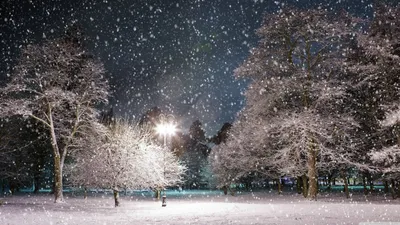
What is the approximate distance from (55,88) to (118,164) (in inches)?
266

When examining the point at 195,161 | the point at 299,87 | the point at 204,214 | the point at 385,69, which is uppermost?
the point at 385,69

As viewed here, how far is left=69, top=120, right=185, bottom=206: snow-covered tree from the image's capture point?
80.8 feet

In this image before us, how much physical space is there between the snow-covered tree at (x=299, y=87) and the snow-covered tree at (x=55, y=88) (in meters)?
11.6

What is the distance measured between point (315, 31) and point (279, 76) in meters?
4.04

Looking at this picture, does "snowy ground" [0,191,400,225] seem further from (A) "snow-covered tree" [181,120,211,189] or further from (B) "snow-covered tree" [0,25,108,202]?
(A) "snow-covered tree" [181,120,211,189]

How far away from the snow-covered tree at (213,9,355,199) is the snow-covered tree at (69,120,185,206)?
8.23m

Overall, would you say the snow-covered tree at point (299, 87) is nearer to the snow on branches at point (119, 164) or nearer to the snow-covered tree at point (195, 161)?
the snow on branches at point (119, 164)

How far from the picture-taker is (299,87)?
24.9m

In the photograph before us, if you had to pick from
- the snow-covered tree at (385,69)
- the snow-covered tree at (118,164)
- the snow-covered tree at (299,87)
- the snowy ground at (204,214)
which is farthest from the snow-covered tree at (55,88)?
the snow-covered tree at (385,69)

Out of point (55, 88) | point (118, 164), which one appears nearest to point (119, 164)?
point (118, 164)

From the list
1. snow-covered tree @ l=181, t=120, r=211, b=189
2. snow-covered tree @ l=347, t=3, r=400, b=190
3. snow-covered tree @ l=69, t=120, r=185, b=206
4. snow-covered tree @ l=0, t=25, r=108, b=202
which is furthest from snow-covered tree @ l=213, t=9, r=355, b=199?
snow-covered tree @ l=181, t=120, r=211, b=189

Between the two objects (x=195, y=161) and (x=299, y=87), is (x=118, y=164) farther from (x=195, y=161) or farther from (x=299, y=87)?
(x=195, y=161)

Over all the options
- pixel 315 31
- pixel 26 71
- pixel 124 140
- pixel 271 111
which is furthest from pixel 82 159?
pixel 315 31

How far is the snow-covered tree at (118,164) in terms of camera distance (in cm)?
2462
